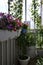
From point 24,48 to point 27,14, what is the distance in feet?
4.14

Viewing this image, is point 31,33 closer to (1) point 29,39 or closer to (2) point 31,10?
(1) point 29,39

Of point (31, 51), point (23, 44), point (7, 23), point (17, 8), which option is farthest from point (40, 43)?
point (7, 23)

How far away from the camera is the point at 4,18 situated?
3000 millimetres

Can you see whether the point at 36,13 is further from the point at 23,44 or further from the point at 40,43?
the point at 23,44

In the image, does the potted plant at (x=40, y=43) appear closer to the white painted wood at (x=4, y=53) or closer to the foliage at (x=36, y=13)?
the foliage at (x=36, y=13)

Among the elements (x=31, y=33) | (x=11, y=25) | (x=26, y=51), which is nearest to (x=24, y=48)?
(x=26, y=51)

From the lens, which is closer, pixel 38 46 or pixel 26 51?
pixel 26 51

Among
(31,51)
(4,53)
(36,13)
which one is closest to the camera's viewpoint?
(4,53)

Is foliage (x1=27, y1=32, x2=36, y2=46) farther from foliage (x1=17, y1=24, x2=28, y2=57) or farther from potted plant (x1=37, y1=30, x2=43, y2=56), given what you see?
potted plant (x1=37, y1=30, x2=43, y2=56)

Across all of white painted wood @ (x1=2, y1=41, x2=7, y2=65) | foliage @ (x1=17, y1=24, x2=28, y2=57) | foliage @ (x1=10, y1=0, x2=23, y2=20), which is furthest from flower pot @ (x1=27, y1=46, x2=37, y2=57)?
white painted wood @ (x1=2, y1=41, x2=7, y2=65)

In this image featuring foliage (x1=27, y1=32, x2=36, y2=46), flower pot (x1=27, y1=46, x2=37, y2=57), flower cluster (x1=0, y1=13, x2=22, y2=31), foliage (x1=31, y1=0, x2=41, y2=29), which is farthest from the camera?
foliage (x1=31, y1=0, x2=41, y2=29)

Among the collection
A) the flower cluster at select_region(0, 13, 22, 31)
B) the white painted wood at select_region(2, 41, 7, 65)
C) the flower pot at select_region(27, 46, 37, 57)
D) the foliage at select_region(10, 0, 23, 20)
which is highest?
the foliage at select_region(10, 0, 23, 20)

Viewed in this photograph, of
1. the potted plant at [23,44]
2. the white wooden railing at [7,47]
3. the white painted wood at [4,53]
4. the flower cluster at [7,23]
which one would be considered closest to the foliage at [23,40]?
the potted plant at [23,44]

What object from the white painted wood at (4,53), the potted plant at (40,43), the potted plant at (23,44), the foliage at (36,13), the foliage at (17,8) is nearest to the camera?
the white painted wood at (4,53)
